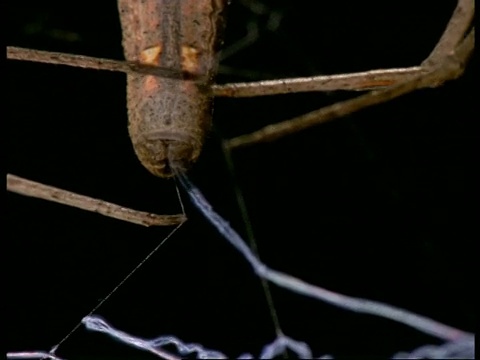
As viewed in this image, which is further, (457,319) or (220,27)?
(457,319)

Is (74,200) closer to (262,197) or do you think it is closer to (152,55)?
(152,55)

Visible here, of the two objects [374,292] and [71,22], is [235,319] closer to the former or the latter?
[374,292]

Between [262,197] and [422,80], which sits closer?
[422,80]

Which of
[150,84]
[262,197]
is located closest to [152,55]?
[150,84]

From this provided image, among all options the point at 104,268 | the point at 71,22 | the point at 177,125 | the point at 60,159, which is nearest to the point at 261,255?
the point at 104,268

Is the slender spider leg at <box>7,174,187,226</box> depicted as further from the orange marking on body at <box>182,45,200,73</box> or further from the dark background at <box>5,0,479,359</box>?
the dark background at <box>5,0,479,359</box>

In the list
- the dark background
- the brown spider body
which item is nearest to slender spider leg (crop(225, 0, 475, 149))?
the brown spider body

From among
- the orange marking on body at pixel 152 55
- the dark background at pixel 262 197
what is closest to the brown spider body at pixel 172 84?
the orange marking on body at pixel 152 55
